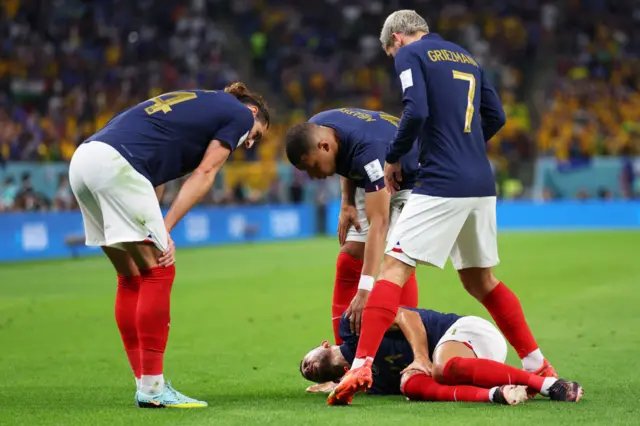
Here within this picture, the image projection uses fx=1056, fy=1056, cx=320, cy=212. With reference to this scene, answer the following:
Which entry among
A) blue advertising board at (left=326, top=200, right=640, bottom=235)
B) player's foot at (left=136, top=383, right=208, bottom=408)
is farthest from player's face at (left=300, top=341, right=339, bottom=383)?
blue advertising board at (left=326, top=200, right=640, bottom=235)

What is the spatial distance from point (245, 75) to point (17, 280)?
65.9 feet

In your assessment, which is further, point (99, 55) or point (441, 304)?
point (99, 55)

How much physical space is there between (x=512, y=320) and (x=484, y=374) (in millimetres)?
809

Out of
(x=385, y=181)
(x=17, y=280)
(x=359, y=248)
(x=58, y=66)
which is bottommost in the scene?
(x=17, y=280)

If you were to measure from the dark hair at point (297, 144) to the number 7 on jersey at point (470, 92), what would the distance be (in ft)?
3.12

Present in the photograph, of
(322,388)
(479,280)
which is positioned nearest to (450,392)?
(479,280)

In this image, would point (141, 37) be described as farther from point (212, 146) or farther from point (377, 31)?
point (212, 146)

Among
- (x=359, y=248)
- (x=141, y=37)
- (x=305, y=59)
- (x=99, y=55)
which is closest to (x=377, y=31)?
(x=305, y=59)

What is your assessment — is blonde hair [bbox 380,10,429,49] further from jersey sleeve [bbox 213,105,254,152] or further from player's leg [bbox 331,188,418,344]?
player's leg [bbox 331,188,418,344]

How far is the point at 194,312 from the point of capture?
12211 millimetres

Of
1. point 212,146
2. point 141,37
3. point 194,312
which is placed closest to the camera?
point 212,146

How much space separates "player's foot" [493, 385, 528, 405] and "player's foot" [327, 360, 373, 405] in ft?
2.32

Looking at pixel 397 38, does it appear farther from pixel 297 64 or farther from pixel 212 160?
pixel 297 64

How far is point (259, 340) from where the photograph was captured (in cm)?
973
